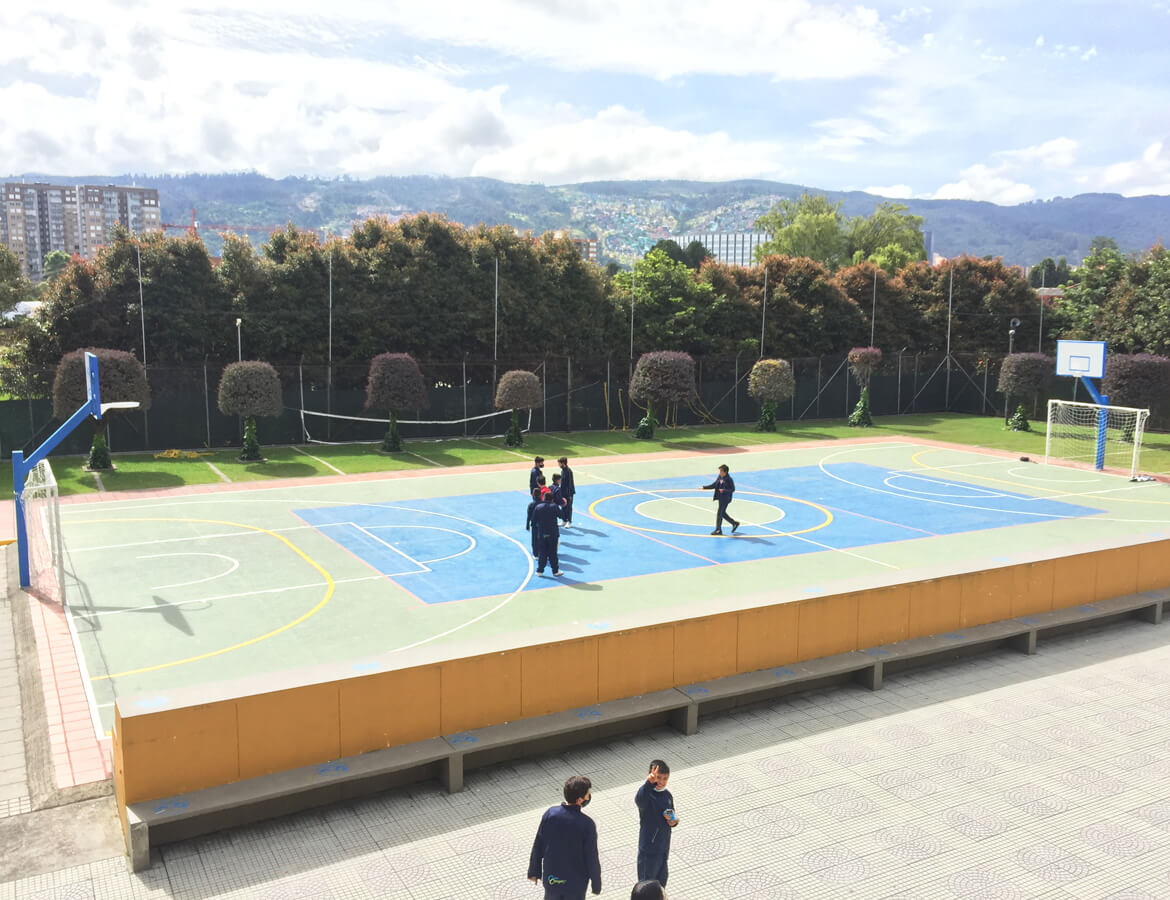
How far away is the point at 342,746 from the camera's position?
897 cm

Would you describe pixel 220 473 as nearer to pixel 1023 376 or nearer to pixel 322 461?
pixel 322 461

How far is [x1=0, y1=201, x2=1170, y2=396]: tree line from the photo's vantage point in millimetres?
35312

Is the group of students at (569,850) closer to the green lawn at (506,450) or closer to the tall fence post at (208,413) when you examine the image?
the green lawn at (506,450)

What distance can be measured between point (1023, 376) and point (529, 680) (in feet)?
126

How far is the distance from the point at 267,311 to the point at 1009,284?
39.6 metres

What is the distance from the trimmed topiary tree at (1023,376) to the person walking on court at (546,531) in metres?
31.6

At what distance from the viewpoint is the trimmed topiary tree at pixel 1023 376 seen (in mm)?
41938

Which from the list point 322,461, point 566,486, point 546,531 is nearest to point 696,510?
point 566,486

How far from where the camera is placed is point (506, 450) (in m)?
35.1

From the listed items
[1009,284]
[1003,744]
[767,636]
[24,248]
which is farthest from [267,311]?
[24,248]

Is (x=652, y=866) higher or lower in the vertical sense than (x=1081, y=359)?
lower

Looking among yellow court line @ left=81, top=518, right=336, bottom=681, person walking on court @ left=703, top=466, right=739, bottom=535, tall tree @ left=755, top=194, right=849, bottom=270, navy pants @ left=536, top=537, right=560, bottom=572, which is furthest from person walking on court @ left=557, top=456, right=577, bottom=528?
tall tree @ left=755, top=194, right=849, bottom=270

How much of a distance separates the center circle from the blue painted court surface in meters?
0.03

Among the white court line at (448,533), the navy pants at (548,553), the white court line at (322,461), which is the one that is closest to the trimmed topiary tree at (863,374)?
the white court line at (322,461)
